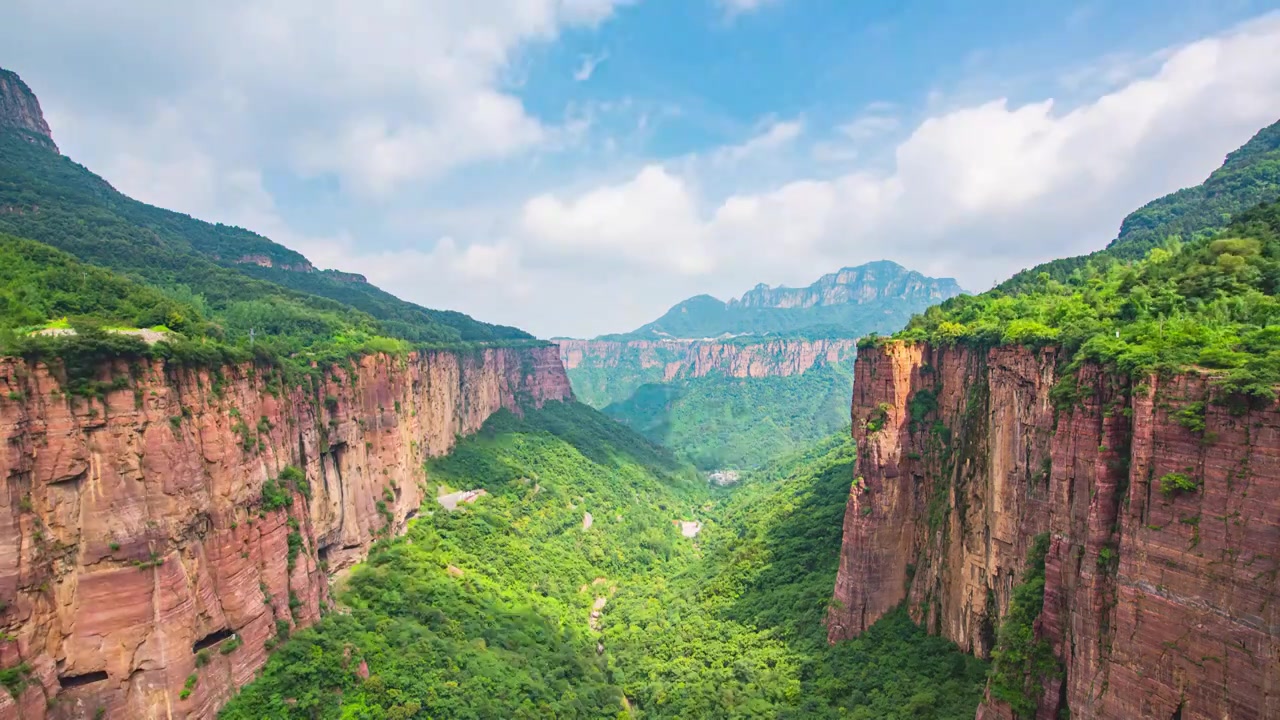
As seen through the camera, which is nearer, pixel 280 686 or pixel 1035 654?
pixel 1035 654

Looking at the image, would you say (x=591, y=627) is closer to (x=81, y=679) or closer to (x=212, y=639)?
(x=212, y=639)

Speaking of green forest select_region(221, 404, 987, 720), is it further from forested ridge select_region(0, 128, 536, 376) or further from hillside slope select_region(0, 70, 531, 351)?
hillside slope select_region(0, 70, 531, 351)

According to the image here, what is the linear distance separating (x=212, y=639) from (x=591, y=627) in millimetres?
37196

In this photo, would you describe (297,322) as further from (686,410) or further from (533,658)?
(686,410)

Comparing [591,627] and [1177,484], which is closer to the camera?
[1177,484]

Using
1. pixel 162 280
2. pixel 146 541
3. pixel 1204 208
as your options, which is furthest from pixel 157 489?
pixel 1204 208

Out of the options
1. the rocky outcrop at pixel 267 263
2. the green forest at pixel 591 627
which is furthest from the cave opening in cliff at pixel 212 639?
the rocky outcrop at pixel 267 263

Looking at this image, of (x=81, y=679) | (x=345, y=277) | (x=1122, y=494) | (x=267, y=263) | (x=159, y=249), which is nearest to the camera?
(x=1122, y=494)

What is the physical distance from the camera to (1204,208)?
5862 centimetres

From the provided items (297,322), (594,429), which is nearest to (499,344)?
(594,429)

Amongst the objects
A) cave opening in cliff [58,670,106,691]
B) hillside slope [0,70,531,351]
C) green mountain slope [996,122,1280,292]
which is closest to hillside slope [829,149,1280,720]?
green mountain slope [996,122,1280,292]

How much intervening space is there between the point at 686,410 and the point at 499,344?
9407 cm

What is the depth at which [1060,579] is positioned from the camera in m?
22.8

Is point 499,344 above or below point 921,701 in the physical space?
above
